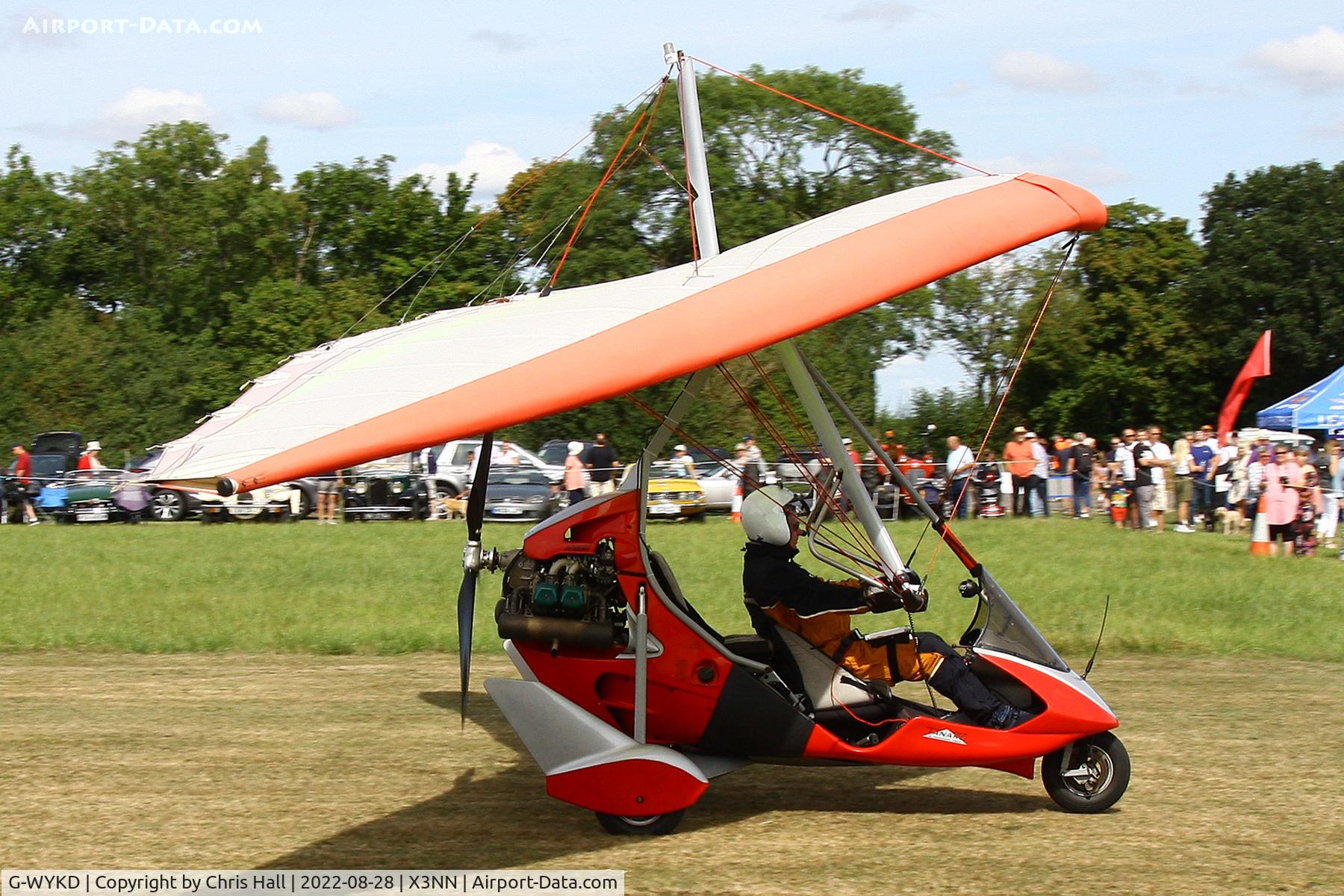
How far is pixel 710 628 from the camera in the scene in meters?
6.52

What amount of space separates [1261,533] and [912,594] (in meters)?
13.5

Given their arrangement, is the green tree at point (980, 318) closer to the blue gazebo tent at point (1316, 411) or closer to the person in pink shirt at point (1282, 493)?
the person in pink shirt at point (1282, 493)

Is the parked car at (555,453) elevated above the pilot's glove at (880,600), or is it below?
above

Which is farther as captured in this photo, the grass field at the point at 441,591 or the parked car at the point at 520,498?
the parked car at the point at 520,498

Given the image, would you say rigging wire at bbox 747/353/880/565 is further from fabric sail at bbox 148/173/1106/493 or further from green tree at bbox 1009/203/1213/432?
green tree at bbox 1009/203/1213/432

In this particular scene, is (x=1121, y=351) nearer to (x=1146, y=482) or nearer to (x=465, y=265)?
(x=465, y=265)

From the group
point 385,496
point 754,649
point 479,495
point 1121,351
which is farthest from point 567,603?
point 1121,351

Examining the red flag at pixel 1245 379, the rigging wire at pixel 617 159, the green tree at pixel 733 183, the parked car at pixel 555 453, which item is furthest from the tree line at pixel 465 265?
the rigging wire at pixel 617 159

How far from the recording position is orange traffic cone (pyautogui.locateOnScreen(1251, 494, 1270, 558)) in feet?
58.5

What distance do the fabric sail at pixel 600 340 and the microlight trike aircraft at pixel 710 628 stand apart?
0.02m

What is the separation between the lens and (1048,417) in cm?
5003

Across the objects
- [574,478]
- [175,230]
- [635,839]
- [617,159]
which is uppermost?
[175,230]

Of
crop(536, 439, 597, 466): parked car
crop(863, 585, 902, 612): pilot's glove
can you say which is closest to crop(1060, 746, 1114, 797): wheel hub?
crop(863, 585, 902, 612): pilot's glove

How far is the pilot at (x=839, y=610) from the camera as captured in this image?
6.30m
